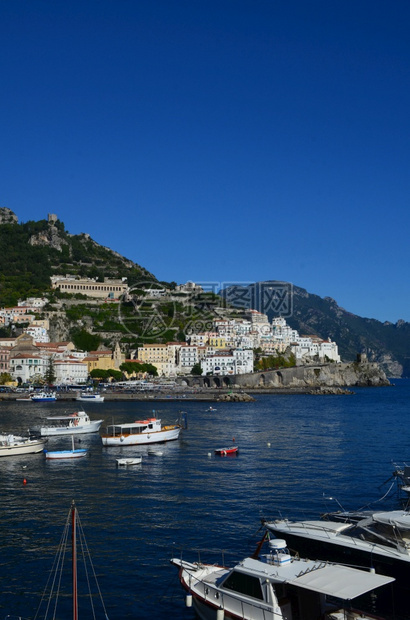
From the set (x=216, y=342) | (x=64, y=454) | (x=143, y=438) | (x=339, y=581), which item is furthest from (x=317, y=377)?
(x=339, y=581)

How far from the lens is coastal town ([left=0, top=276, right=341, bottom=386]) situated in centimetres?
10388

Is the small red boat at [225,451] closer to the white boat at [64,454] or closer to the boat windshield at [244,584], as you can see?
the white boat at [64,454]

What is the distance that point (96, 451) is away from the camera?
39531mm

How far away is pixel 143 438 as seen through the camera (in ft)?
139

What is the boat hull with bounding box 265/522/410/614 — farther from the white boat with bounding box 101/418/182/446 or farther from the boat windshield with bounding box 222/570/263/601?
the white boat with bounding box 101/418/182/446

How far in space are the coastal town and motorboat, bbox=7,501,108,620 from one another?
83.3m

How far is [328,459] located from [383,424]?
2267 centimetres

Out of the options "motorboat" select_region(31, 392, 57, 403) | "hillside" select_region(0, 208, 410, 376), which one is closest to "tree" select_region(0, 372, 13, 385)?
"motorboat" select_region(31, 392, 57, 403)

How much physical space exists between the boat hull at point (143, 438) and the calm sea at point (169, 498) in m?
0.78

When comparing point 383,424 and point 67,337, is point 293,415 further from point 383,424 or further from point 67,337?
point 67,337

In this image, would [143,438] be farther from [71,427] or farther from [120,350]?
[120,350]

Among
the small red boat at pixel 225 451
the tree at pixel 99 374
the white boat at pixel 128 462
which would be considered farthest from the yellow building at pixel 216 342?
the white boat at pixel 128 462

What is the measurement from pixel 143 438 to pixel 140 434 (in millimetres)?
395

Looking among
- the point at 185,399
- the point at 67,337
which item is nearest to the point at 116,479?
the point at 185,399
